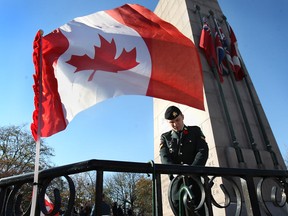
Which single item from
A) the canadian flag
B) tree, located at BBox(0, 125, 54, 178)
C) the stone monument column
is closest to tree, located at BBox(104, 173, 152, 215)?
tree, located at BBox(0, 125, 54, 178)

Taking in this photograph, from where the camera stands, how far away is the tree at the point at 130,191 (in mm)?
36469

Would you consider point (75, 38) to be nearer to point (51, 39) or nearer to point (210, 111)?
point (51, 39)

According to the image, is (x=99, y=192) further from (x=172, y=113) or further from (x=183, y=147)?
(x=172, y=113)

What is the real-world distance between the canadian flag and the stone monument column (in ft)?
7.92

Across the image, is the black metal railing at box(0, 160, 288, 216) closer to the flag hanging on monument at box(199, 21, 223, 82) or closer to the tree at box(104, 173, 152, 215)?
the flag hanging on monument at box(199, 21, 223, 82)

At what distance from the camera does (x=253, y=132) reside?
6.30 meters

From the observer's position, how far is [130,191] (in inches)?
1494

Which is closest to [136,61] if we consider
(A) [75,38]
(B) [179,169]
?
(A) [75,38]

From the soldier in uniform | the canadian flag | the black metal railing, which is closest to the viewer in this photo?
the black metal railing

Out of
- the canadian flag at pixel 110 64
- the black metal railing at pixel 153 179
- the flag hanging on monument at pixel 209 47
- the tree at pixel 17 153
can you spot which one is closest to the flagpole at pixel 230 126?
the flag hanging on monument at pixel 209 47

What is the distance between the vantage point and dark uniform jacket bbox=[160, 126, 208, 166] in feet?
9.39

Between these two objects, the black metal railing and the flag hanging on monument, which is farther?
the flag hanging on monument

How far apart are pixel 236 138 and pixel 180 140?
10.8 feet

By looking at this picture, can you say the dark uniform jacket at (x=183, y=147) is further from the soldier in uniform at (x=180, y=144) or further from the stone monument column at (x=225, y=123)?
the stone monument column at (x=225, y=123)
